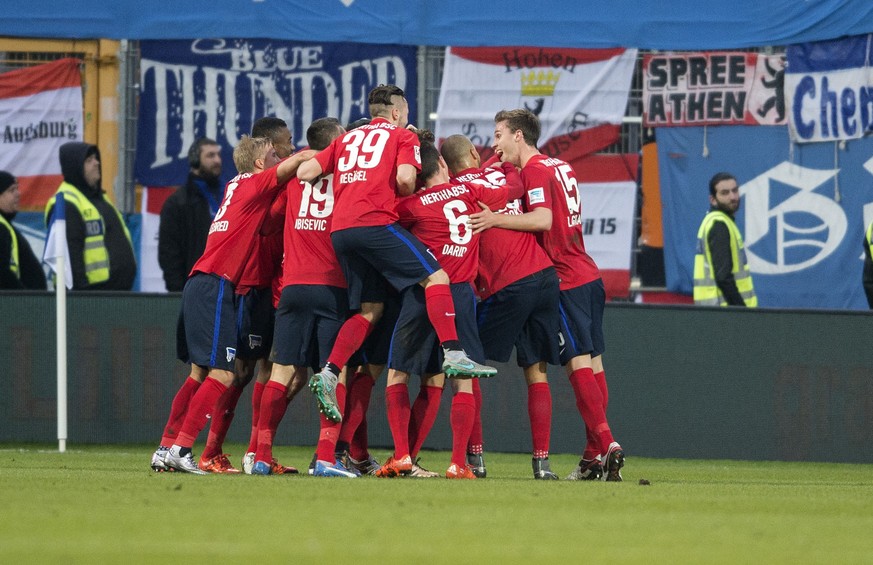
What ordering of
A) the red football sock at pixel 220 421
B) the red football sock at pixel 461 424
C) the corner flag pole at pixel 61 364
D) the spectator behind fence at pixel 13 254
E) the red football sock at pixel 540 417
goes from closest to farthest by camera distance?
the red football sock at pixel 461 424 < the red football sock at pixel 540 417 < the red football sock at pixel 220 421 < the corner flag pole at pixel 61 364 < the spectator behind fence at pixel 13 254

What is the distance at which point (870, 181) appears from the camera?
1386 cm

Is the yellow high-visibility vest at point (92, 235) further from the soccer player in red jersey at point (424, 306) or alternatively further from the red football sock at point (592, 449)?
the red football sock at point (592, 449)

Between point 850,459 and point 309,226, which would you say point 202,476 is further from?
point 850,459

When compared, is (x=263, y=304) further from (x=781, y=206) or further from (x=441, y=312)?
(x=781, y=206)

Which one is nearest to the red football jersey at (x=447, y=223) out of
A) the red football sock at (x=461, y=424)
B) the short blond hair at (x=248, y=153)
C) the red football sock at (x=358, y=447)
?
the red football sock at (x=461, y=424)

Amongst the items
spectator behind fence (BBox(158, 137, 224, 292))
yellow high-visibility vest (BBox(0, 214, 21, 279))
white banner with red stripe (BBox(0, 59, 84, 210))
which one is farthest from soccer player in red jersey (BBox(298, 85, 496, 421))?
white banner with red stripe (BBox(0, 59, 84, 210))

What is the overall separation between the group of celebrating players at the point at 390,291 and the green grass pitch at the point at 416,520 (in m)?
0.52

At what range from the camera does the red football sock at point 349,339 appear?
26.5 feet

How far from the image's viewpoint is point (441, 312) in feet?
26.0

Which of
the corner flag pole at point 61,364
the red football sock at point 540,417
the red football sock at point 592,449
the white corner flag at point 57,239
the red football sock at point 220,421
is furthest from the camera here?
the white corner flag at point 57,239

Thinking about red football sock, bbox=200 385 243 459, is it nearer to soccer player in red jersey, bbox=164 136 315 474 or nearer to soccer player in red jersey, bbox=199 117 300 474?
soccer player in red jersey, bbox=199 117 300 474

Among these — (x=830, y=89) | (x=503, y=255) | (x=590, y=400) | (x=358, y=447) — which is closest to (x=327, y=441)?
(x=358, y=447)

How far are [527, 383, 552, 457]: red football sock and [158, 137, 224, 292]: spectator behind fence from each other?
13.9 feet

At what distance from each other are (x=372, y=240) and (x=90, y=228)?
5.00 metres
